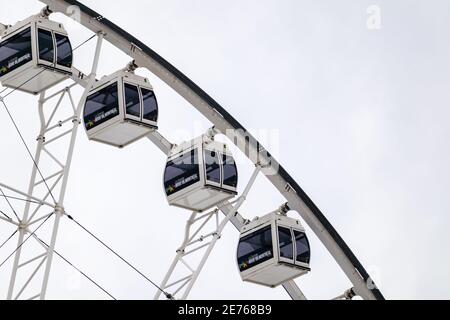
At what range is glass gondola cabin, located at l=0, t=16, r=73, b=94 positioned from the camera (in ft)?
90.1

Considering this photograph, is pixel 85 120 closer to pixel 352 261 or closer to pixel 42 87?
pixel 42 87

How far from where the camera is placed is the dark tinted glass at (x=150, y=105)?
28.3 m

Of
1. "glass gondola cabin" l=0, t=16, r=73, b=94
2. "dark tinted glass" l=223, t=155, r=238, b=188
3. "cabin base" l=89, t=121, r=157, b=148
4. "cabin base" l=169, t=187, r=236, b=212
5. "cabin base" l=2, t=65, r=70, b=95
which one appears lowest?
"cabin base" l=169, t=187, r=236, b=212

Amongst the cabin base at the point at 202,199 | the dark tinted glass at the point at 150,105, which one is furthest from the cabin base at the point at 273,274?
the dark tinted glass at the point at 150,105

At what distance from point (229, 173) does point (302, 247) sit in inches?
101

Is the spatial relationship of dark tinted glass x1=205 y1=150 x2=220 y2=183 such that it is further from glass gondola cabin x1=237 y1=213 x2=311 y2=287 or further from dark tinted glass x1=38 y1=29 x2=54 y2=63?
dark tinted glass x1=38 y1=29 x2=54 y2=63

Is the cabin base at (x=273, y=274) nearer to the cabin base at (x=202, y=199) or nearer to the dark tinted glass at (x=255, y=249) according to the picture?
the dark tinted glass at (x=255, y=249)

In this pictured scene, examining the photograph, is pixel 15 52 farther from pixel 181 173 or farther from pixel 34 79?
pixel 181 173

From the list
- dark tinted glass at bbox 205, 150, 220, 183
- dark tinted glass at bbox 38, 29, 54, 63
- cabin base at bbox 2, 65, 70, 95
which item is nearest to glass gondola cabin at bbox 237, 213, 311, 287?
dark tinted glass at bbox 205, 150, 220, 183

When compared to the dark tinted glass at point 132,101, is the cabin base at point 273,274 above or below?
below
